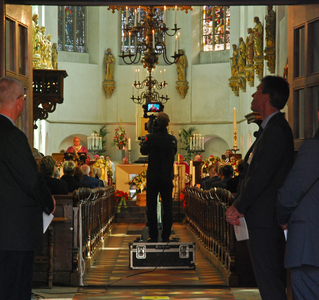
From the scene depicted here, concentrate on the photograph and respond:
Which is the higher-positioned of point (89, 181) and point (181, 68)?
point (181, 68)

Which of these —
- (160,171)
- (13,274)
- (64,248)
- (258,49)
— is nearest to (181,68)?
(258,49)

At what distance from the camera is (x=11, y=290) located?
2664 mm

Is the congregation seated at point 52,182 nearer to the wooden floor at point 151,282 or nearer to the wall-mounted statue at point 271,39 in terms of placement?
the wooden floor at point 151,282

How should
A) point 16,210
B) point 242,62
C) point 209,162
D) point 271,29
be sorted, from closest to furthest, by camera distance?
point 16,210
point 209,162
point 271,29
point 242,62

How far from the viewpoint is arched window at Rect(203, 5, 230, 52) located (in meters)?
20.6

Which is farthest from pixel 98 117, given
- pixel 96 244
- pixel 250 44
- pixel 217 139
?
pixel 96 244

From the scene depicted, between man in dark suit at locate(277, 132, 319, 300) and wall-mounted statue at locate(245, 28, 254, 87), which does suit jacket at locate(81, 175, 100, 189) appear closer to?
man in dark suit at locate(277, 132, 319, 300)

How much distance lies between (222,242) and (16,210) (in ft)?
10.5

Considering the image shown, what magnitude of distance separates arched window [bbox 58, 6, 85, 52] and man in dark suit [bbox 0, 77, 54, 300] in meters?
18.7

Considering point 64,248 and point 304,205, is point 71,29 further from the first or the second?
point 304,205

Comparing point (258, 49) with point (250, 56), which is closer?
point (258, 49)

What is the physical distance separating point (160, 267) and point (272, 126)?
120 inches

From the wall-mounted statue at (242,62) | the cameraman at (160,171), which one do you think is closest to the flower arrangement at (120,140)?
the wall-mounted statue at (242,62)

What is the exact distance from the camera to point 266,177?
296 cm
